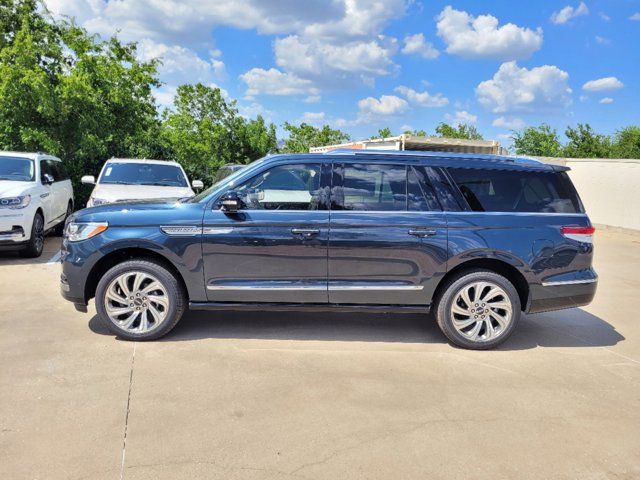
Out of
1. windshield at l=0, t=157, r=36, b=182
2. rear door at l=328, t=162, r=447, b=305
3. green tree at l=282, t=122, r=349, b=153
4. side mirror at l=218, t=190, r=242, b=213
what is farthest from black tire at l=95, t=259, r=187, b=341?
green tree at l=282, t=122, r=349, b=153

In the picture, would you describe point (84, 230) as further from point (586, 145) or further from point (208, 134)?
point (586, 145)

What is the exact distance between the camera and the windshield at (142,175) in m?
9.37

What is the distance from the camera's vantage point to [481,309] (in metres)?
4.64

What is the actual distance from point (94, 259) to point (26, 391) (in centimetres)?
134

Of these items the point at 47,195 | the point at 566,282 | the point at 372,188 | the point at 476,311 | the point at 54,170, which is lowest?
the point at 476,311

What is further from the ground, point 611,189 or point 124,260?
point 611,189

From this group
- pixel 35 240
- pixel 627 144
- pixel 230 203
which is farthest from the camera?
pixel 627 144

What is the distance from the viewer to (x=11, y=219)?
7703 mm

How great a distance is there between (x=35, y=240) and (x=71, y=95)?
5570 mm

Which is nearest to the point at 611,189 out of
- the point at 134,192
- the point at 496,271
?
the point at 496,271

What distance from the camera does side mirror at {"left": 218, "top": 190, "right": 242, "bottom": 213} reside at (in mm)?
4438

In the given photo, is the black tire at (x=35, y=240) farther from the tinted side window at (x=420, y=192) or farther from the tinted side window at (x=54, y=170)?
the tinted side window at (x=420, y=192)

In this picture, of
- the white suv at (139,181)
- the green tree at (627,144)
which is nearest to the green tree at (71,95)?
the white suv at (139,181)

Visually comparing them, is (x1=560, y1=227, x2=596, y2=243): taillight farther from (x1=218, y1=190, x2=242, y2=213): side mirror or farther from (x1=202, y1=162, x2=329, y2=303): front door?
A: (x1=218, y1=190, x2=242, y2=213): side mirror
